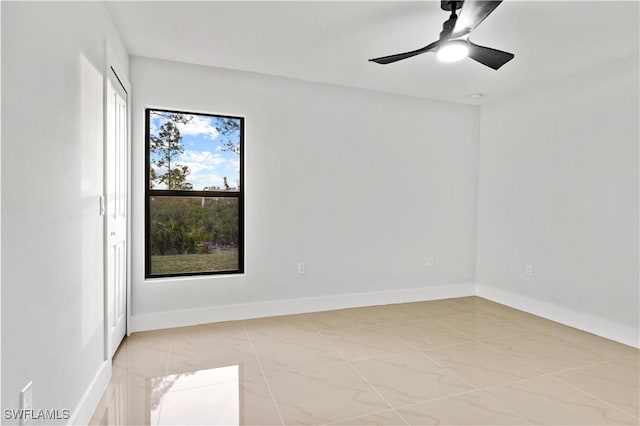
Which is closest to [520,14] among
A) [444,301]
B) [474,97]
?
[474,97]

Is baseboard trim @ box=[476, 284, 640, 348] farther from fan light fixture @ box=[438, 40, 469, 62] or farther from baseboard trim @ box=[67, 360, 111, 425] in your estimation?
baseboard trim @ box=[67, 360, 111, 425]

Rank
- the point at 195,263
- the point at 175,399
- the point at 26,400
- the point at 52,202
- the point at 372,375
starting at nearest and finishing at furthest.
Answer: the point at 26,400 → the point at 52,202 → the point at 175,399 → the point at 372,375 → the point at 195,263

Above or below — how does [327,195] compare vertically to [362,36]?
below

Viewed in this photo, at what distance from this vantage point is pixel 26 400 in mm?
1303

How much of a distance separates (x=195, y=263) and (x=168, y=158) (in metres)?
1.07

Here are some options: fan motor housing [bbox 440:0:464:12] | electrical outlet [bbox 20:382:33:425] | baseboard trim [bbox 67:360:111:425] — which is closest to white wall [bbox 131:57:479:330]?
baseboard trim [bbox 67:360:111:425]

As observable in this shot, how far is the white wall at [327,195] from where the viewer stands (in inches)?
135

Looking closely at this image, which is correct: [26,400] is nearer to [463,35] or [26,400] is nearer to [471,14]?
[471,14]

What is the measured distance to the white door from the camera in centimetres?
250

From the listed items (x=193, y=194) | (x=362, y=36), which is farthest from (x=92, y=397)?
(x=362, y=36)

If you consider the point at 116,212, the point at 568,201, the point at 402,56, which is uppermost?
the point at 402,56

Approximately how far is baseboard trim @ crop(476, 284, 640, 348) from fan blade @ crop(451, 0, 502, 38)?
2938mm

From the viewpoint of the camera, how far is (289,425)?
1.96 m

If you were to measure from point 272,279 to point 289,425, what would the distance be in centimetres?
192
